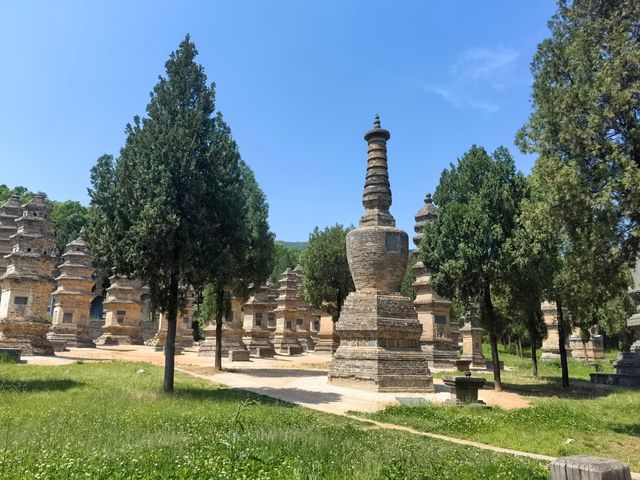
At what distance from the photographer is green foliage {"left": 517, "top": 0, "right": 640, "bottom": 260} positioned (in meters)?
10.9

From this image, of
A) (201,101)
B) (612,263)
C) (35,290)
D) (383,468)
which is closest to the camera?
(383,468)

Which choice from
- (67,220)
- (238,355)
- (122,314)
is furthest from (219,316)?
(67,220)

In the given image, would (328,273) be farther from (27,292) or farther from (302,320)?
(27,292)

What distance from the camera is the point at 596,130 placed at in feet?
37.2

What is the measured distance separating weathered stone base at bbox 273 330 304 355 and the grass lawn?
28.1 metres

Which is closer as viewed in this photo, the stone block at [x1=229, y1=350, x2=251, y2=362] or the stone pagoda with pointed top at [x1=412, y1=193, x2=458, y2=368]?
the stone pagoda with pointed top at [x1=412, y1=193, x2=458, y2=368]

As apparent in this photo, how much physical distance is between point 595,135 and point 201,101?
1201 centimetres

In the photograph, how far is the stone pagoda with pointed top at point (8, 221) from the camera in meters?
40.9

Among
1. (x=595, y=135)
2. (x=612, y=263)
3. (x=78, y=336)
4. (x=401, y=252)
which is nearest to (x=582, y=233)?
(x=612, y=263)

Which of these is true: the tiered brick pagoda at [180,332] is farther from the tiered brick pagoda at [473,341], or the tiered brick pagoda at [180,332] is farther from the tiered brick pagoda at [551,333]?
the tiered brick pagoda at [551,333]

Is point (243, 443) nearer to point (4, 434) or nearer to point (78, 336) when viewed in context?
point (4, 434)

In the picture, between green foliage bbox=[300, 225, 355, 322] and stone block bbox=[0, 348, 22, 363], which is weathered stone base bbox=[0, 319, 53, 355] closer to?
stone block bbox=[0, 348, 22, 363]

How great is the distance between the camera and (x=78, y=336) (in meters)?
37.0

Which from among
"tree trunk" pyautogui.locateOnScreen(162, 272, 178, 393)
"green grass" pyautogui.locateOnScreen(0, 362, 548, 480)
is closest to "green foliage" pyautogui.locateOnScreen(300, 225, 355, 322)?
"tree trunk" pyautogui.locateOnScreen(162, 272, 178, 393)
